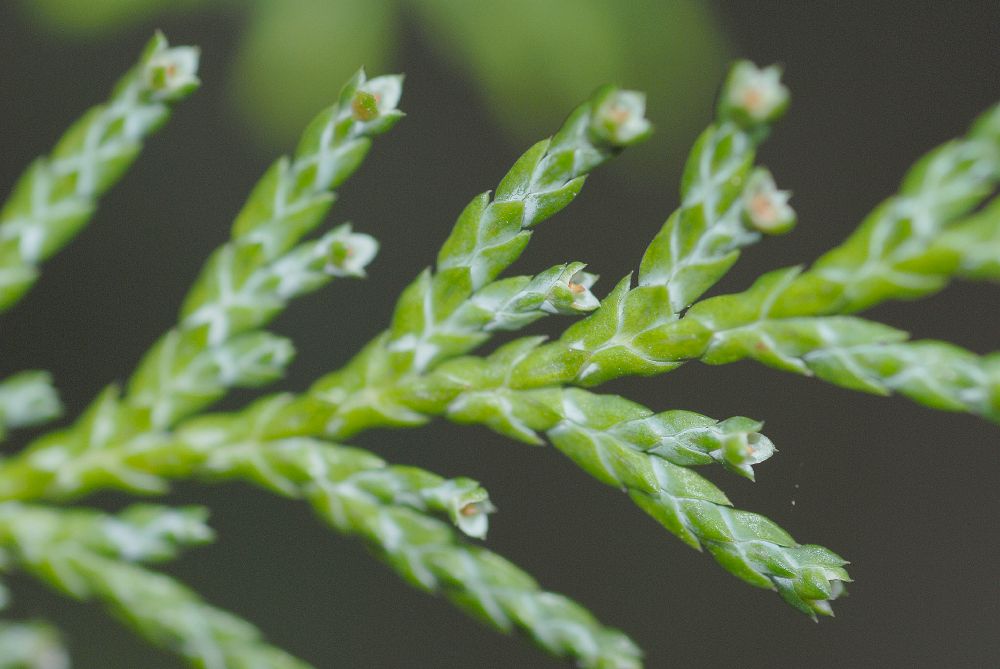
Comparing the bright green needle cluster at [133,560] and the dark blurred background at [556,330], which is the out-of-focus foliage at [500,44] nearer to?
the dark blurred background at [556,330]

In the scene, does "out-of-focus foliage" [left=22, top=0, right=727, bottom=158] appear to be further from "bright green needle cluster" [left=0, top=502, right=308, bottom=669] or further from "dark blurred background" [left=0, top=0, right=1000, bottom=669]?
"bright green needle cluster" [left=0, top=502, right=308, bottom=669]

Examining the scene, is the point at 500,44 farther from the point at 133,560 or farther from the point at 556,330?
the point at 133,560

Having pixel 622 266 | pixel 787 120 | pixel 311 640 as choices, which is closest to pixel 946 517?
pixel 787 120

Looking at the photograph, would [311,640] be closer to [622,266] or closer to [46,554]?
[622,266]

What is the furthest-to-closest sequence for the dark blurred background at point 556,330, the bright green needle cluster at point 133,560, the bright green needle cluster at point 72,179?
the dark blurred background at point 556,330 → the bright green needle cluster at point 72,179 → the bright green needle cluster at point 133,560

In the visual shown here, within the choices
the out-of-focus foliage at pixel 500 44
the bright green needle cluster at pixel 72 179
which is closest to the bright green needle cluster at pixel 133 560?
the bright green needle cluster at pixel 72 179

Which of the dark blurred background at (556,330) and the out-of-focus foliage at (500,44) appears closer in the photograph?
the out-of-focus foliage at (500,44)
